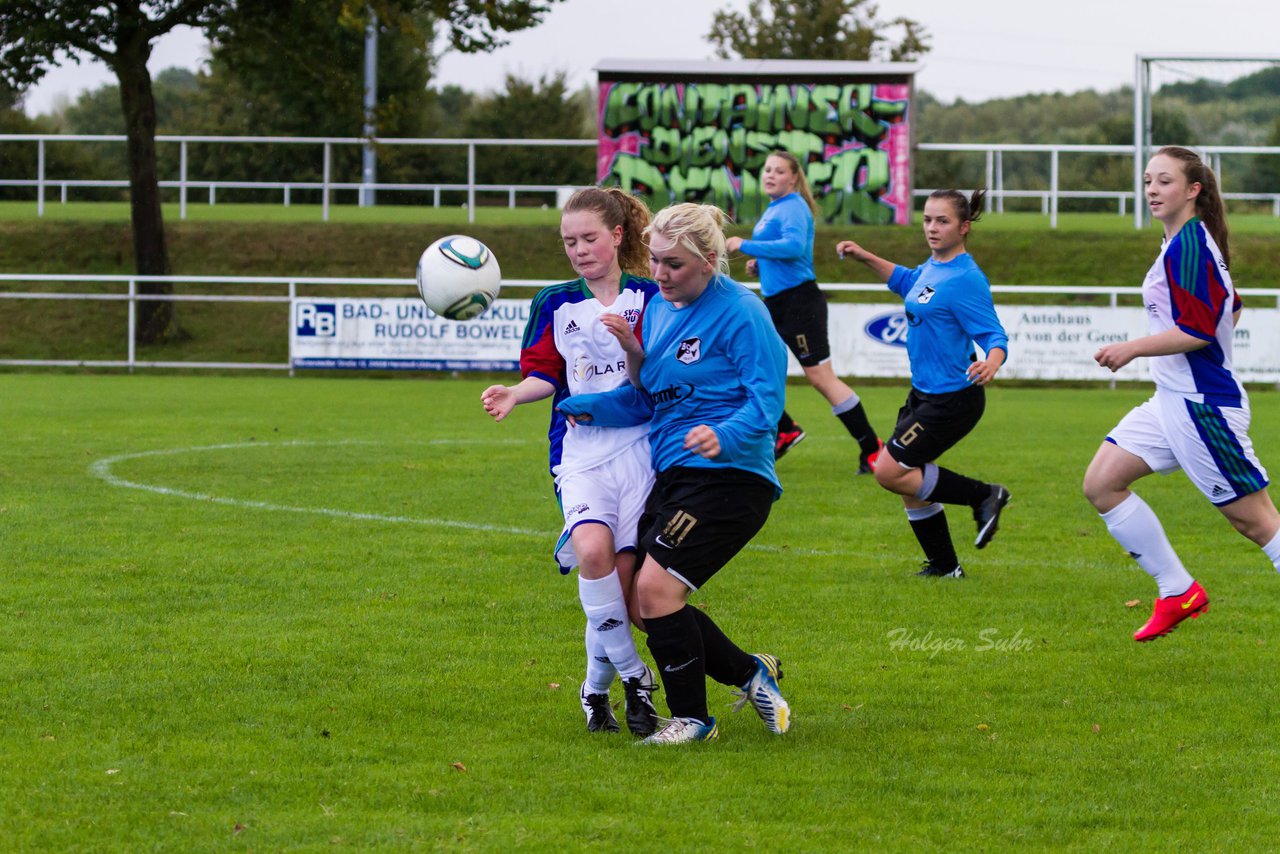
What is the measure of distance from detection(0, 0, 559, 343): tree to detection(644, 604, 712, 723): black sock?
21.2 metres

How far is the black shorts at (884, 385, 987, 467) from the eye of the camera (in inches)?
296

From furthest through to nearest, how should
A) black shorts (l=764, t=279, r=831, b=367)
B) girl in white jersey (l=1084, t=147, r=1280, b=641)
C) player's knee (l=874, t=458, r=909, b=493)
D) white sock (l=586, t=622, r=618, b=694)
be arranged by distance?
black shorts (l=764, t=279, r=831, b=367) < player's knee (l=874, t=458, r=909, b=493) < girl in white jersey (l=1084, t=147, r=1280, b=641) < white sock (l=586, t=622, r=618, b=694)

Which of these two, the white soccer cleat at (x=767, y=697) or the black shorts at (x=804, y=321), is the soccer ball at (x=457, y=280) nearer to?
the white soccer cleat at (x=767, y=697)

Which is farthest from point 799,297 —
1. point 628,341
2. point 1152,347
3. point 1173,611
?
point 628,341

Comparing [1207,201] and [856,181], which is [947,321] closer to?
[1207,201]

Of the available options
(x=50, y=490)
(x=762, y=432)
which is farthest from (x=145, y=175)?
(x=762, y=432)

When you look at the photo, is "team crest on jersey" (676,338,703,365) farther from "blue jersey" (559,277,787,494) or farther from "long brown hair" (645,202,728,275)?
"long brown hair" (645,202,728,275)

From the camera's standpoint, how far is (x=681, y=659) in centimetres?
463

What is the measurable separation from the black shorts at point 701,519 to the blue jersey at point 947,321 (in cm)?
294

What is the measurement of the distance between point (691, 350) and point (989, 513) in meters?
3.68

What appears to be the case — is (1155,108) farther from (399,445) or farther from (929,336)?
(929,336)

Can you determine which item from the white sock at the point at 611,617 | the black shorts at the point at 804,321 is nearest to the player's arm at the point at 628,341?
the white sock at the point at 611,617

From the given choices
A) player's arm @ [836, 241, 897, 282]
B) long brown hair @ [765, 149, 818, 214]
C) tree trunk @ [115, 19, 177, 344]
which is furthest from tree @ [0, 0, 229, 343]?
player's arm @ [836, 241, 897, 282]

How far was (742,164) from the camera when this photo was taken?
1098 inches
